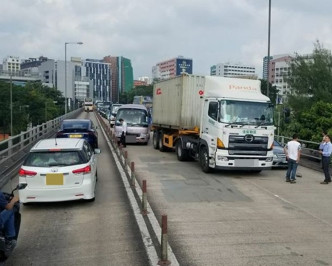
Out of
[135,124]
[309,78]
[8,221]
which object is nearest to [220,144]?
[8,221]

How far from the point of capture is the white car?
9.09m

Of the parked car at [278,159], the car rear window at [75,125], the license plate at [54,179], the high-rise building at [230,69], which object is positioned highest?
the high-rise building at [230,69]

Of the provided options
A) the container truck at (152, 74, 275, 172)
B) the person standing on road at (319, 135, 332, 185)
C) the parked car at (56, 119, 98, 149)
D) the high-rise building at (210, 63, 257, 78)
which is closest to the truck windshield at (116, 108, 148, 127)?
the parked car at (56, 119, 98, 149)

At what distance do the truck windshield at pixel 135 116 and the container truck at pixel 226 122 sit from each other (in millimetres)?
8679

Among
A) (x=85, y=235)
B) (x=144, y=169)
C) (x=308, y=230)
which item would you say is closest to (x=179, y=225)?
(x=85, y=235)

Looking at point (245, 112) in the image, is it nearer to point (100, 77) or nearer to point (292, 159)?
point (292, 159)

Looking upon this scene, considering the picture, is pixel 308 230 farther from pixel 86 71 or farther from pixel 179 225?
pixel 86 71

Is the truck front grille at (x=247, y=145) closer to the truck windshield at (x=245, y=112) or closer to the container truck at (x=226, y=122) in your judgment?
the container truck at (x=226, y=122)

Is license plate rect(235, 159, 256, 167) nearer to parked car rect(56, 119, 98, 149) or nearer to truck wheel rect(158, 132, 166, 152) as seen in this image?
parked car rect(56, 119, 98, 149)

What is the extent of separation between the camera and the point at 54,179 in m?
9.10

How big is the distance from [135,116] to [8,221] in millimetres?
20513

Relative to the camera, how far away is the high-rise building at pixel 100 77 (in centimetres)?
16325

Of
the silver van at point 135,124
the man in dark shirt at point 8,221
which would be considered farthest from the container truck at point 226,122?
the man in dark shirt at point 8,221

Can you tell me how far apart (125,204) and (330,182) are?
24.5 ft
